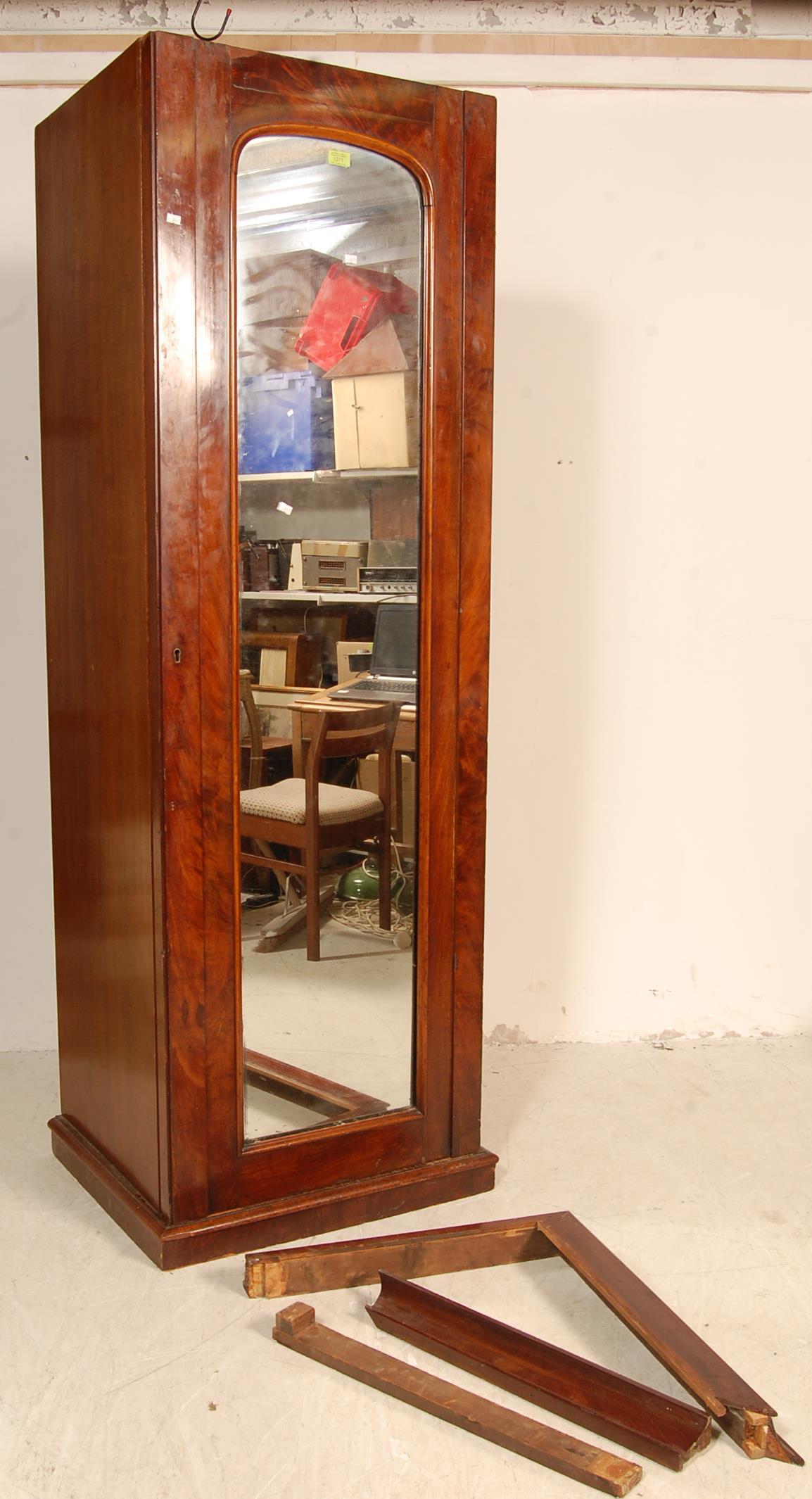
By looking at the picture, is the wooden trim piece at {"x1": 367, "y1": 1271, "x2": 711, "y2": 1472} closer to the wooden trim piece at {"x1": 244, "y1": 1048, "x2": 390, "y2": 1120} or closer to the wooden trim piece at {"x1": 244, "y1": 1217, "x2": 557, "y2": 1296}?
the wooden trim piece at {"x1": 244, "y1": 1217, "x2": 557, "y2": 1296}

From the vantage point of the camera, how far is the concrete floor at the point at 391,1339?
66.2 inches

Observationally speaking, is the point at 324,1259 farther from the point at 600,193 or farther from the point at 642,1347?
the point at 600,193

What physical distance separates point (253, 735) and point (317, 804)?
0.18 metres

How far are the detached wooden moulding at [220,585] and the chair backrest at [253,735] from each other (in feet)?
0.08

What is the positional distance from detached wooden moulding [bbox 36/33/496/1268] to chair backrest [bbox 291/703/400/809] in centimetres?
6

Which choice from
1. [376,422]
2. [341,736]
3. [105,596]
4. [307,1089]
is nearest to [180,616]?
[105,596]

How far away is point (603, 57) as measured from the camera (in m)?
2.86

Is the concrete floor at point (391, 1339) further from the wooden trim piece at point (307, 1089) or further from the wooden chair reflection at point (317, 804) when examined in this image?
the wooden chair reflection at point (317, 804)

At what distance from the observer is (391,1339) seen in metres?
1.93

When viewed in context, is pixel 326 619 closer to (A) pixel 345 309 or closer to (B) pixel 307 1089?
(A) pixel 345 309

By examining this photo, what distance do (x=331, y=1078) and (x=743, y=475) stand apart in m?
1.70

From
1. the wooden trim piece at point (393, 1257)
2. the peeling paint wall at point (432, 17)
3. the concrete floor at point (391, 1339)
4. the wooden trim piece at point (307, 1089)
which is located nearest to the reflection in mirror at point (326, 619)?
the wooden trim piece at point (307, 1089)

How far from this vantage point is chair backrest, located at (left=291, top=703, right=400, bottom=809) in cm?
217

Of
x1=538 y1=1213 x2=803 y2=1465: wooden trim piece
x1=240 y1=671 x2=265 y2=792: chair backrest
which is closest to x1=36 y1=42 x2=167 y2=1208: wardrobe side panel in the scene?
x1=240 y1=671 x2=265 y2=792: chair backrest
